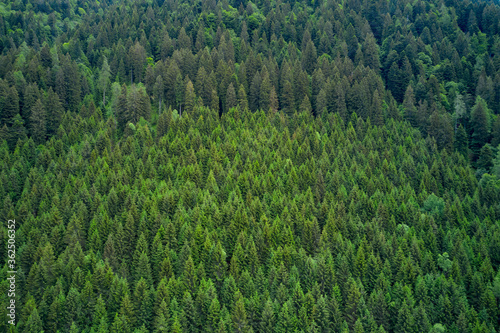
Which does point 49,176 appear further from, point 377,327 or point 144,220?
point 377,327

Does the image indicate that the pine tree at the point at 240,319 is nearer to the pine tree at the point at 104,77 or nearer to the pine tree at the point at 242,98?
the pine tree at the point at 242,98

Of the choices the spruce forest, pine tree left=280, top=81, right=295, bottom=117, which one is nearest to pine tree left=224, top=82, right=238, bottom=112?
the spruce forest

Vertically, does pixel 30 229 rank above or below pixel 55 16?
below

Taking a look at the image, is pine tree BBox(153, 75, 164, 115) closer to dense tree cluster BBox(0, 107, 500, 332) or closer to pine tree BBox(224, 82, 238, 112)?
pine tree BBox(224, 82, 238, 112)

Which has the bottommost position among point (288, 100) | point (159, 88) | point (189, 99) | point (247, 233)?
point (247, 233)

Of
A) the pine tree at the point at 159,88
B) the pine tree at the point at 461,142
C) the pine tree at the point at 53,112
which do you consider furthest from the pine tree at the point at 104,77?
the pine tree at the point at 461,142

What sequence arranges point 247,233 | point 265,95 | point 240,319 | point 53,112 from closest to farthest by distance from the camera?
point 240,319, point 247,233, point 53,112, point 265,95

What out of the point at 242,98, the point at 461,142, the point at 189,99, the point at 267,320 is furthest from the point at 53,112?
the point at 461,142

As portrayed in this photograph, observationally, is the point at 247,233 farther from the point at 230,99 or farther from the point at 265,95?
the point at 265,95

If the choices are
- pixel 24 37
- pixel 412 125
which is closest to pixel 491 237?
pixel 412 125
